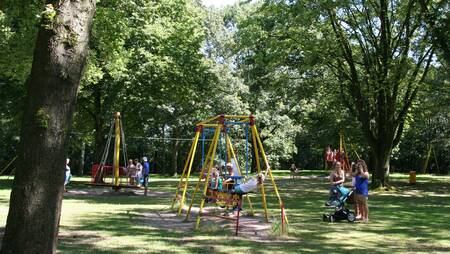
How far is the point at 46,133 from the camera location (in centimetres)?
488

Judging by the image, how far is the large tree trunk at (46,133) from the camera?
15.9ft

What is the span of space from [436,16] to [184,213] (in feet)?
43.3

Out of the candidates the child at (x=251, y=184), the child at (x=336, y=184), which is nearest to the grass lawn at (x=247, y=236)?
the child at (x=336, y=184)

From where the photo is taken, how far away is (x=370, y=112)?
27531 millimetres

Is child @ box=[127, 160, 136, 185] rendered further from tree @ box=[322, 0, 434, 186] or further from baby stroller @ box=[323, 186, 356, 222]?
baby stroller @ box=[323, 186, 356, 222]

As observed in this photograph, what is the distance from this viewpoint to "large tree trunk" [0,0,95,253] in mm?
4852

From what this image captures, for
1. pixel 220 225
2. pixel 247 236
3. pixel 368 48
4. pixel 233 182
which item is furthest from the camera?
pixel 368 48

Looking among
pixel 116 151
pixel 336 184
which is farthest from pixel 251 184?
pixel 116 151

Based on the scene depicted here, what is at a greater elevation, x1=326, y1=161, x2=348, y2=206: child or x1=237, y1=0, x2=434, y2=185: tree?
x1=237, y1=0, x2=434, y2=185: tree

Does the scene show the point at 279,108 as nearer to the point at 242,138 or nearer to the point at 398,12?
the point at 242,138

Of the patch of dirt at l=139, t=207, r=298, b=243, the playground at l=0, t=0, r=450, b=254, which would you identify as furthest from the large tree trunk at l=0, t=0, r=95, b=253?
the patch of dirt at l=139, t=207, r=298, b=243

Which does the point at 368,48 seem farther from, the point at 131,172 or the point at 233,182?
the point at 233,182

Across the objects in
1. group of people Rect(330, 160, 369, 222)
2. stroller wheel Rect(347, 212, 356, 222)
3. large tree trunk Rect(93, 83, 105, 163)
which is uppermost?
large tree trunk Rect(93, 83, 105, 163)

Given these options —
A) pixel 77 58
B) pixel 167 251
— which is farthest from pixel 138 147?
pixel 77 58
